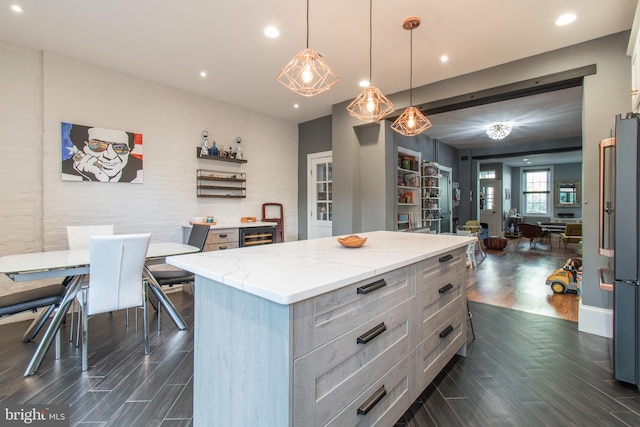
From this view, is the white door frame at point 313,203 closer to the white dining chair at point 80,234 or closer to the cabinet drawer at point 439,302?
the white dining chair at point 80,234

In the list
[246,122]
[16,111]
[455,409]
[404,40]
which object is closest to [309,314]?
[455,409]

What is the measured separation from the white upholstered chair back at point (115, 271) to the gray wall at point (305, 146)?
368 cm

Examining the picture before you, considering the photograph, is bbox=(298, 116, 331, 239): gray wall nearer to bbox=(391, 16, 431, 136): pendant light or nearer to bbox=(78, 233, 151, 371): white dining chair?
bbox=(391, 16, 431, 136): pendant light

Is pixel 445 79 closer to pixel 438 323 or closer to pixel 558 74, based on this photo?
pixel 558 74

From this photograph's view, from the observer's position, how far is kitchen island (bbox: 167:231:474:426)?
1016 mm

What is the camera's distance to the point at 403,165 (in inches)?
225

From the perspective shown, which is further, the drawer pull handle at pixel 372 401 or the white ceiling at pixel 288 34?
the white ceiling at pixel 288 34

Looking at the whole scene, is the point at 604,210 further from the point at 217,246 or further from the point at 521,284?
the point at 217,246

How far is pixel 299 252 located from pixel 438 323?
3.39 feet

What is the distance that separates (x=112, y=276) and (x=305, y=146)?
424 cm

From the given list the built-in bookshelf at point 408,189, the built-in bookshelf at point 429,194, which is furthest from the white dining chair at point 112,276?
the built-in bookshelf at point 429,194

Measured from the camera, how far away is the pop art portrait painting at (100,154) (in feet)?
11.2

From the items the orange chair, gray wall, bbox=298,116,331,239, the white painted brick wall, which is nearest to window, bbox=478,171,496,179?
gray wall, bbox=298,116,331,239

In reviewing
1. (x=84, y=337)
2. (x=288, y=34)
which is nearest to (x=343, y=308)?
(x=84, y=337)
